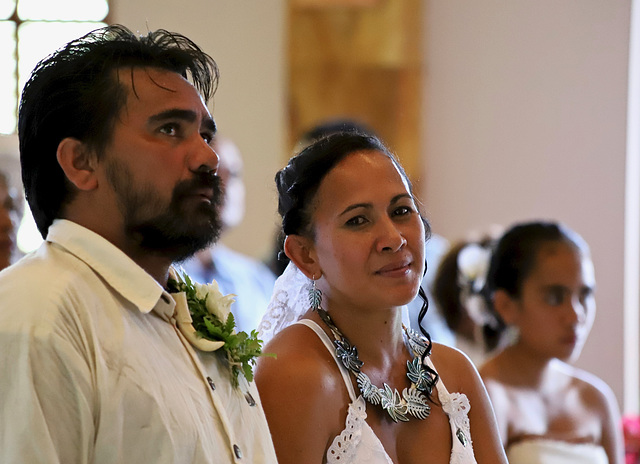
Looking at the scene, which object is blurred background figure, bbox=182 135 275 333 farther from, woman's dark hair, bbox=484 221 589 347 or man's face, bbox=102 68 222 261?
man's face, bbox=102 68 222 261

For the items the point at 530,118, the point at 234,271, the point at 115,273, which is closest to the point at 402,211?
the point at 115,273

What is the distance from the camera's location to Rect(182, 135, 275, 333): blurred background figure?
4508 millimetres

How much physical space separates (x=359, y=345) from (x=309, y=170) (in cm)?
48

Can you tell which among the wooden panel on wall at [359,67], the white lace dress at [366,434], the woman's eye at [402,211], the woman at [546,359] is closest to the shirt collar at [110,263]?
the white lace dress at [366,434]

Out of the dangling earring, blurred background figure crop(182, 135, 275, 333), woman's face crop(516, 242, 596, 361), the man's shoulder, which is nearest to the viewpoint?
the dangling earring

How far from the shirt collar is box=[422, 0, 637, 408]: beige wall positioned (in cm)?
458

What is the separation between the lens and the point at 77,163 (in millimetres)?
1887

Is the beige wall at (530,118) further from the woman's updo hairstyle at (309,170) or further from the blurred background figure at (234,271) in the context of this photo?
the woman's updo hairstyle at (309,170)

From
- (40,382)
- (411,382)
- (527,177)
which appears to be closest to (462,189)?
(527,177)

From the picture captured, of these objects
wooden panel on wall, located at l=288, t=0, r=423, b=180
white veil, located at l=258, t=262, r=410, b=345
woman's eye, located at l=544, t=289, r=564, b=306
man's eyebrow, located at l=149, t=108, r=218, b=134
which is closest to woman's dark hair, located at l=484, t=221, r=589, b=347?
woman's eye, located at l=544, t=289, r=564, b=306

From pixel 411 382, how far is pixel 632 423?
2086 mm

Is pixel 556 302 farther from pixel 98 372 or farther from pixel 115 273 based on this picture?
pixel 98 372

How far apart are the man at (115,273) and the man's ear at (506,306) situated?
1.64 m

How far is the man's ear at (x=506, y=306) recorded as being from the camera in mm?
3441
